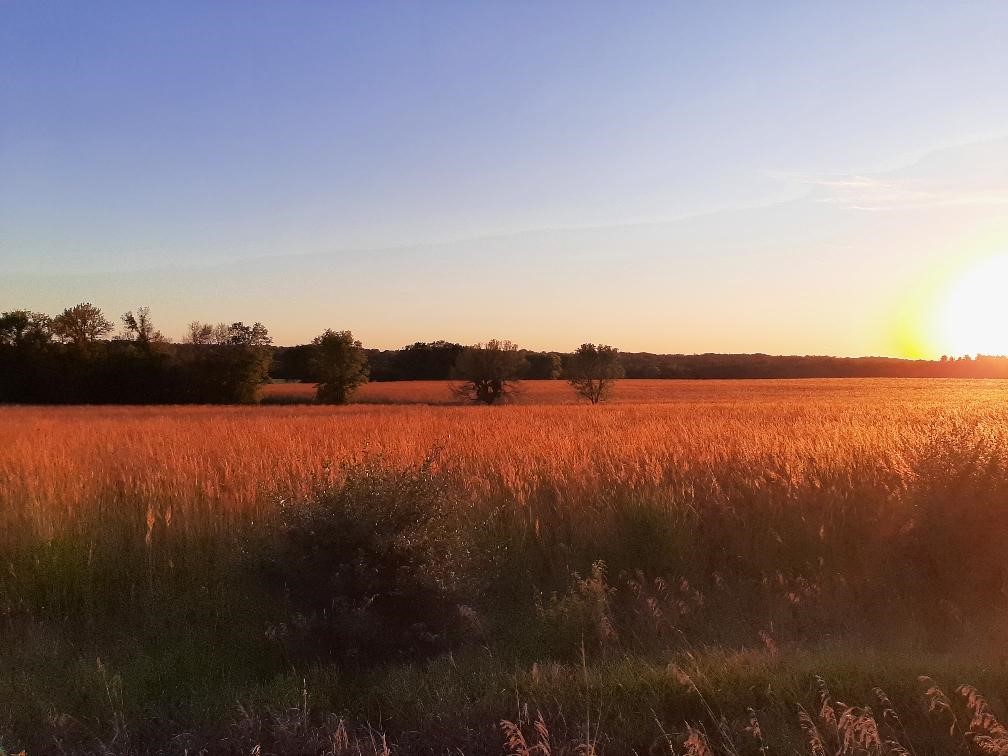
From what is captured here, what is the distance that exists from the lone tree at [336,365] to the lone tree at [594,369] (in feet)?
61.5

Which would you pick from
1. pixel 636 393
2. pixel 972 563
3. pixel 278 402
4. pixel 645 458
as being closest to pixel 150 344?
pixel 278 402

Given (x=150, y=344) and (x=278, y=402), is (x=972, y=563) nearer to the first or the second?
(x=278, y=402)

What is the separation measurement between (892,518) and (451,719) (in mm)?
5616

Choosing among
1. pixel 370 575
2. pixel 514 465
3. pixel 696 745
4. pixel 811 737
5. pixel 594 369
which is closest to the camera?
pixel 696 745

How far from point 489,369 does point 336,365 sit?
1314 cm

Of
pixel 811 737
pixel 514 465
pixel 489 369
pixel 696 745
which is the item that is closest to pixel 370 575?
pixel 696 745

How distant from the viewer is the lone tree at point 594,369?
2395 inches

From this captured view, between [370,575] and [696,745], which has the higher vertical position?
[370,575]

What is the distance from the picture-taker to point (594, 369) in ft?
200

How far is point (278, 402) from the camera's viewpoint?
214ft

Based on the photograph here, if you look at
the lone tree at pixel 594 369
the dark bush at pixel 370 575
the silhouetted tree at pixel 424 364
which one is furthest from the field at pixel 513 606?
the silhouetted tree at pixel 424 364

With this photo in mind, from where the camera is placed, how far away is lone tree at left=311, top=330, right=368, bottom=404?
205ft

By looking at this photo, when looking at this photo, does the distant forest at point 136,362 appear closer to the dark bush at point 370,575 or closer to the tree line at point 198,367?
the tree line at point 198,367

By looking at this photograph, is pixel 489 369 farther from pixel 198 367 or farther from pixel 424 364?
pixel 424 364
